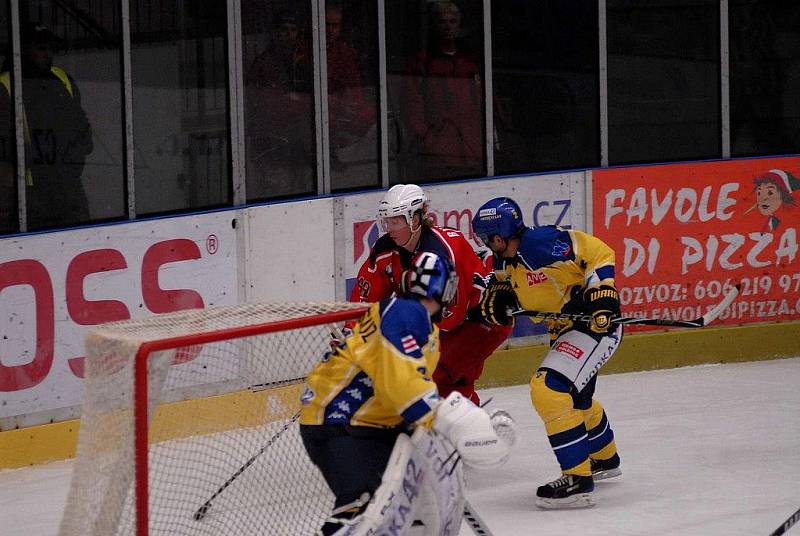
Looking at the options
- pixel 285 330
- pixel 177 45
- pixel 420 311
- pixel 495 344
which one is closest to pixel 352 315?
pixel 285 330

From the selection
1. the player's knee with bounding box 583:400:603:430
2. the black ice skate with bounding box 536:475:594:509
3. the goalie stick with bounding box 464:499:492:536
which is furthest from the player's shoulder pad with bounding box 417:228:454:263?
the goalie stick with bounding box 464:499:492:536

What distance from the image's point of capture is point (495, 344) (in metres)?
5.18

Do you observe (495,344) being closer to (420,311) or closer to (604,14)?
(420,311)

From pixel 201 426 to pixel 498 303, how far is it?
153cm

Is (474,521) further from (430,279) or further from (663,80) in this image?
(663,80)

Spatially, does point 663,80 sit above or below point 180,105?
above

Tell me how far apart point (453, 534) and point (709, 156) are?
446cm

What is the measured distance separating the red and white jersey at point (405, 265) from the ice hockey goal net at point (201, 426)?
1047 millimetres

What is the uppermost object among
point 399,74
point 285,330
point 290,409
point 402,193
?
point 399,74

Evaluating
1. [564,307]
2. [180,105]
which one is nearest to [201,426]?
[564,307]

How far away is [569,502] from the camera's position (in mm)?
4773

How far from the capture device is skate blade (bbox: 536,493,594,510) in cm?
477

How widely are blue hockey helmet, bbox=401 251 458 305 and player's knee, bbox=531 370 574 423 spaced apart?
144 cm

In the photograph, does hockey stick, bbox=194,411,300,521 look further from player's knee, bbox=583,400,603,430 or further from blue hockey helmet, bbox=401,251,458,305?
player's knee, bbox=583,400,603,430
